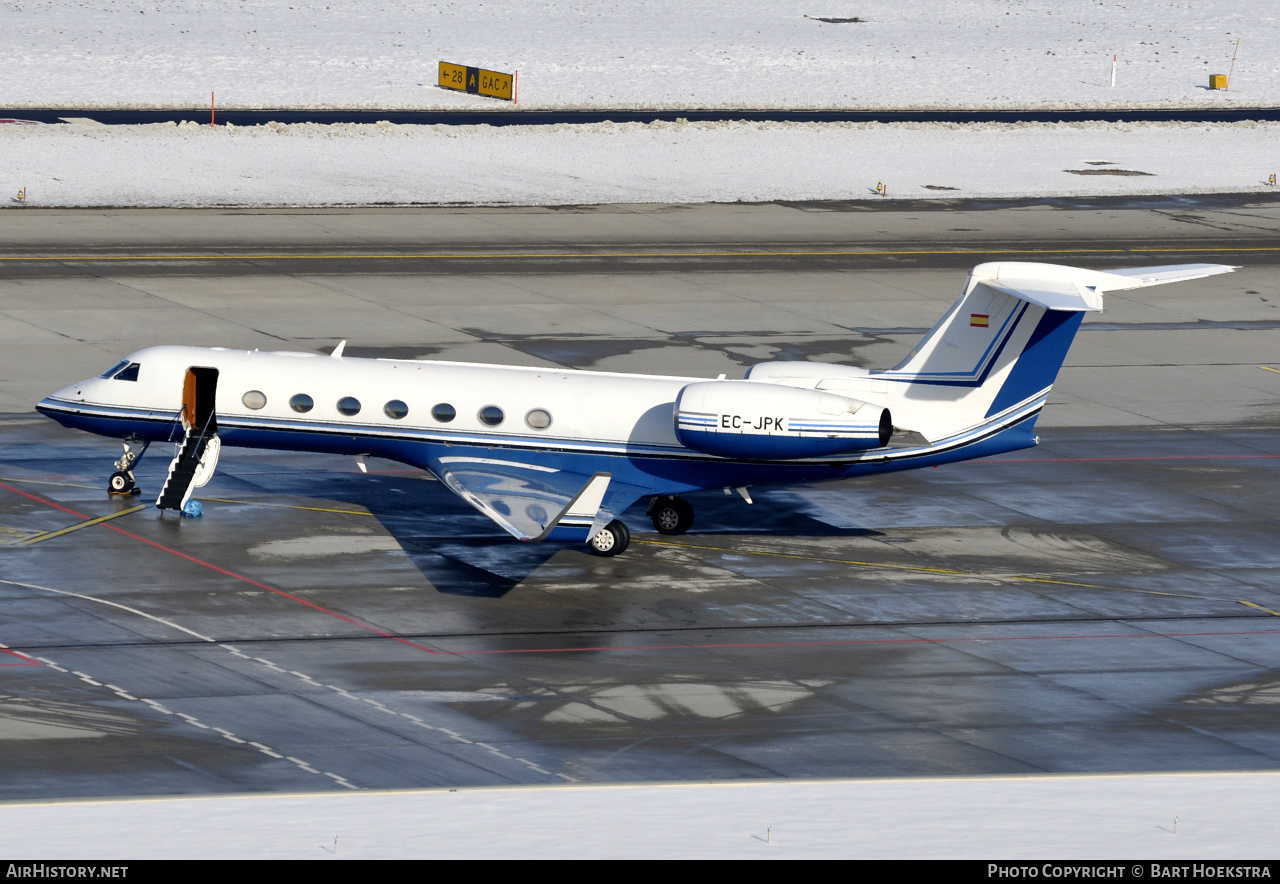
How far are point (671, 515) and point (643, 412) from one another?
2.05 metres

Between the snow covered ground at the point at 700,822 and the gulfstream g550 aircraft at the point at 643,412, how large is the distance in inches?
428

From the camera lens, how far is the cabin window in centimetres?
3147

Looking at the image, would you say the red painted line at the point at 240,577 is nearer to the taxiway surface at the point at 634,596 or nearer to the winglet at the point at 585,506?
the taxiway surface at the point at 634,596

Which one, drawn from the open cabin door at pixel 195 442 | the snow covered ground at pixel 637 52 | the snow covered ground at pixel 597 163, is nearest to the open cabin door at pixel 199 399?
the open cabin door at pixel 195 442

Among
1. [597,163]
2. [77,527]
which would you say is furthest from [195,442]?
[597,163]

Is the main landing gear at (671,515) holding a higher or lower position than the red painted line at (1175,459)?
lower

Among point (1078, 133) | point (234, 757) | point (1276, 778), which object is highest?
point (1078, 133)

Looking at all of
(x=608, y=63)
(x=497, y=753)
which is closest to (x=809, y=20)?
(x=608, y=63)

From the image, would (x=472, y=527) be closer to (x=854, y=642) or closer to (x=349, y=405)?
(x=349, y=405)

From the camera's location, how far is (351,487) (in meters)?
34.5

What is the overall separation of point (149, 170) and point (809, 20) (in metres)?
63.9

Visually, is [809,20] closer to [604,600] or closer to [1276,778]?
[604,600]

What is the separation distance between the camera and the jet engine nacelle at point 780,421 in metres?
29.4

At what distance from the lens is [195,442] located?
105ft
